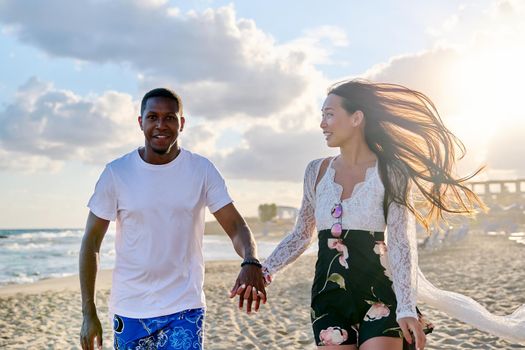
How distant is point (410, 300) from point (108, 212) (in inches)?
67.4

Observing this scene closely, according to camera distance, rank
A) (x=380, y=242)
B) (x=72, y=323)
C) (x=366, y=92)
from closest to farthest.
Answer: (x=380, y=242), (x=366, y=92), (x=72, y=323)

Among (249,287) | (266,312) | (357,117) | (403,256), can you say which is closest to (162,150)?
(249,287)

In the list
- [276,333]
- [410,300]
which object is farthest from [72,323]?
[410,300]

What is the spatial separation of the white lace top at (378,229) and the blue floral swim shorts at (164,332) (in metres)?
0.62

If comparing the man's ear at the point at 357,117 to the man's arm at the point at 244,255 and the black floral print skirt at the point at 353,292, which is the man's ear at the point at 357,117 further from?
the man's arm at the point at 244,255

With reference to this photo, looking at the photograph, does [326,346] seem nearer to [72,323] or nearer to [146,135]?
[146,135]

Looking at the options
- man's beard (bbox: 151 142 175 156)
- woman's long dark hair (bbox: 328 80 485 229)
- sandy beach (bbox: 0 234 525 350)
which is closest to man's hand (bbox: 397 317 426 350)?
woman's long dark hair (bbox: 328 80 485 229)

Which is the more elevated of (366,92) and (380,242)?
(366,92)

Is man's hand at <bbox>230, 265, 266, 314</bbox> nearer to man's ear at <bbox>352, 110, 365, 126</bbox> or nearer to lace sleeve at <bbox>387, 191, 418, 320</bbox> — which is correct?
lace sleeve at <bbox>387, 191, 418, 320</bbox>

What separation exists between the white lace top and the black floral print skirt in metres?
0.06

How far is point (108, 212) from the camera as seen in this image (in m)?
3.35

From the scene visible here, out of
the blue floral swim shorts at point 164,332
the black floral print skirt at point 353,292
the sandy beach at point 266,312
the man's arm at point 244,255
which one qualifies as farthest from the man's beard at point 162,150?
the sandy beach at point 266,312

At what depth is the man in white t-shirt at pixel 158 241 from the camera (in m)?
3.25

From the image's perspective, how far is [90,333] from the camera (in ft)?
10.6
